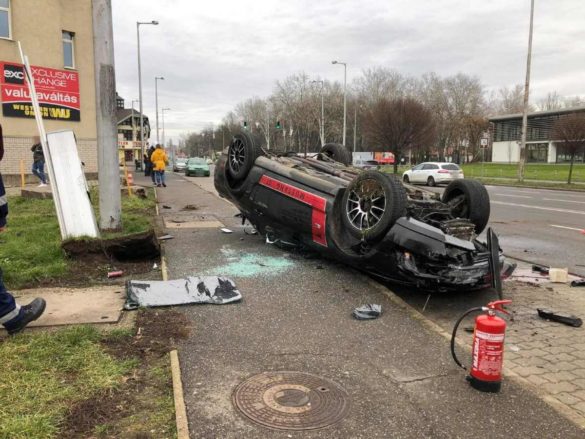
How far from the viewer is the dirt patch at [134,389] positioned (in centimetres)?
290

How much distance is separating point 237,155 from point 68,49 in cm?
1868

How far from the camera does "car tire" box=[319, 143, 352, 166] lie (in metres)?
8.80

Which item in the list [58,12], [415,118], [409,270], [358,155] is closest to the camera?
[409,270]

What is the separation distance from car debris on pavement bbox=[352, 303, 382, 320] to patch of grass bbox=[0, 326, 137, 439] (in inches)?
87.0

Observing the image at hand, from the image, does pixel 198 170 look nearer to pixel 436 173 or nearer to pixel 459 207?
pixel 436 173

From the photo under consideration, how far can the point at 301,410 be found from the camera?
320cm

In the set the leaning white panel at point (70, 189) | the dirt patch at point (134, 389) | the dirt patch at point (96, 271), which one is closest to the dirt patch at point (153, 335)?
the dirt patch at point (134, 389)

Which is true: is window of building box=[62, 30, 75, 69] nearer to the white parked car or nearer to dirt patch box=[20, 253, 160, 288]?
dirt patch box=[20, 253, 160, 288]

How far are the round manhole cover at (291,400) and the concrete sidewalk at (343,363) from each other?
0.06 meters

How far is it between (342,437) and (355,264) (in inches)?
121

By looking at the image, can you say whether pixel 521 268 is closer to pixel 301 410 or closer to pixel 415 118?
pixel 301 410

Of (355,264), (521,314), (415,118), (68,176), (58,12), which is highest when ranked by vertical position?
(58,12)

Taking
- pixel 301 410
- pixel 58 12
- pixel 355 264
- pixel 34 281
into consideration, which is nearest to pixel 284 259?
pixel 355 264

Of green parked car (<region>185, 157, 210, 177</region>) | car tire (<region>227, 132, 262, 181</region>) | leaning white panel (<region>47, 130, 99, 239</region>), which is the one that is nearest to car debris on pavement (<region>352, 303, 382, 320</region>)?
car tire (<region>227, 132, 262, 181</region>)
